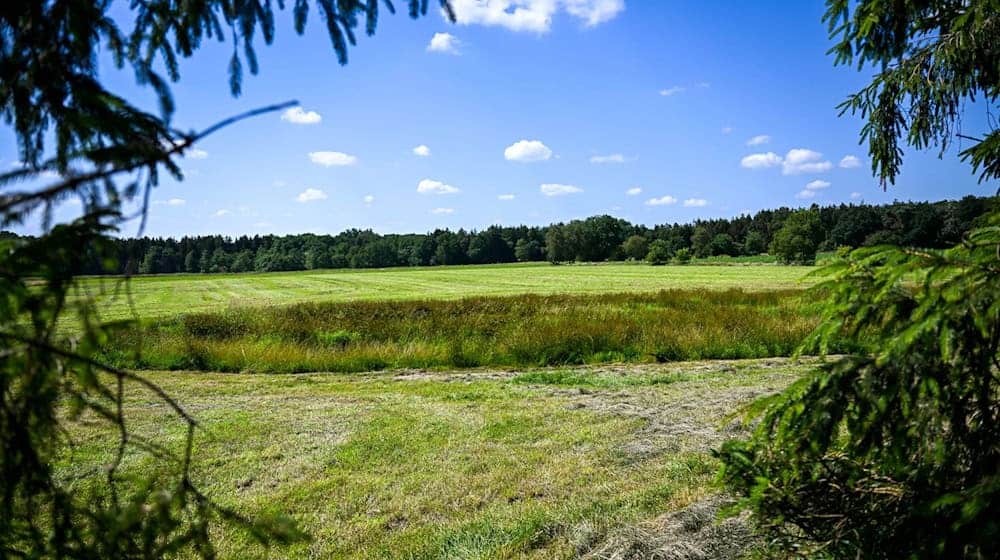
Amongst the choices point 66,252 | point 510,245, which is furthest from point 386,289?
point 510,245

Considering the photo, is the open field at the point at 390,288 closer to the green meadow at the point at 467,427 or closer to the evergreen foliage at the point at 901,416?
the green meadow at the point at 467,427

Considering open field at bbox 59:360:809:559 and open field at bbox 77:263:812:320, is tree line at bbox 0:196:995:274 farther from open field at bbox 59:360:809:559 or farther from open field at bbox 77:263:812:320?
open field at bbox 59:360:809:559

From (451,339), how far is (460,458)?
7929mm

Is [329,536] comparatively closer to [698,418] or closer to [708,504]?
[708,504]

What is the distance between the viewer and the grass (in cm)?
1166

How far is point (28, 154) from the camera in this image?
5.62ft

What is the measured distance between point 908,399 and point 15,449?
2.69 m

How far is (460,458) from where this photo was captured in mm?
5219

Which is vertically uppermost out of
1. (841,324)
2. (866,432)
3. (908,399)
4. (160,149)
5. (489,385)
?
(160,149)

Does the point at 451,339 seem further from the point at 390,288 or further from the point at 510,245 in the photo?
the point at 510,245

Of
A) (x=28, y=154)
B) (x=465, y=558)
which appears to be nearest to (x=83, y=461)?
(x=465, y=558)

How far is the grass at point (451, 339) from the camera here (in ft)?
38.3

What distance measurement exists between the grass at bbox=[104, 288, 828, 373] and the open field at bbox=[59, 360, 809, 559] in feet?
8.93

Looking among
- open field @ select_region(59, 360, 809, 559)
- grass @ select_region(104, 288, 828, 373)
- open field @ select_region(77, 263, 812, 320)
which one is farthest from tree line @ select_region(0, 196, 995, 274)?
open field @ select_region(59, 360, 809, 559)
